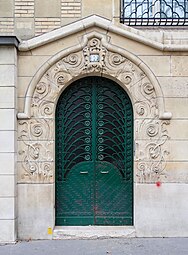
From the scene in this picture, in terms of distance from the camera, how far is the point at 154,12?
963 cm

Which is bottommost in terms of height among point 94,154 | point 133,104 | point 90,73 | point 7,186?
point 7,186

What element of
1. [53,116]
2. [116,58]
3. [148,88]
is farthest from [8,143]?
[148,88]

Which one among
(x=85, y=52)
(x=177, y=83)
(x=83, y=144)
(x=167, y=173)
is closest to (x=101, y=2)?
(x=85, y=52)

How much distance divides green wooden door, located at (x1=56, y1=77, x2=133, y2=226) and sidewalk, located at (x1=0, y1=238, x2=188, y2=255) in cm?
58

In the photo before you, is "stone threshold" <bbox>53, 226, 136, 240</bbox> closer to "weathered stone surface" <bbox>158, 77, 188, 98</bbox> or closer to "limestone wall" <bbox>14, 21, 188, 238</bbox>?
"limestone wall" <bbox>14, 21, 188, 238</bbox>

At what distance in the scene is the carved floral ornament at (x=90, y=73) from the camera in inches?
324

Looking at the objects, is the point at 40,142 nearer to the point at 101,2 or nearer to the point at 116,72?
the point at 116,72

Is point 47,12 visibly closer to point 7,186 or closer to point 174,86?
point 174,86

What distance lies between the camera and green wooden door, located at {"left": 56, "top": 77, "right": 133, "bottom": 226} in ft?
27.7

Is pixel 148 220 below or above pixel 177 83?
below

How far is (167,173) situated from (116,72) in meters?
2.19

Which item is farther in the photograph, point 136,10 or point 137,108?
point 136,10

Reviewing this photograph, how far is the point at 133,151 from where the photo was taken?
841 centimetres

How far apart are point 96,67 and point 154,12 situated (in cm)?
237
